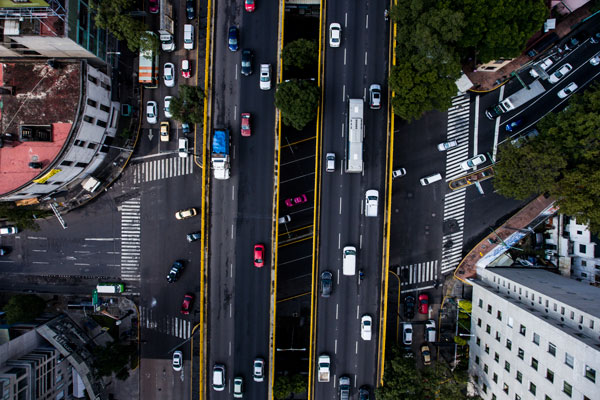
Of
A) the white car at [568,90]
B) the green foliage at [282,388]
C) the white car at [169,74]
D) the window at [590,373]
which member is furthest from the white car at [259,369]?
the white car at [568,90]

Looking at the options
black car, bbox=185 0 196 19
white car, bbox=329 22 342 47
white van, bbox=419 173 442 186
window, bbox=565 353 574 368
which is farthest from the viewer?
white van, bbox=419 173 442 186

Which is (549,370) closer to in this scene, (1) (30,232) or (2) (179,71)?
(2) (179,71)

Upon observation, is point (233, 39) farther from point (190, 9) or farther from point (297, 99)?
point (297, 99)

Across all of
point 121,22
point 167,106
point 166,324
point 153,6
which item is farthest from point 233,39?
point 166,324

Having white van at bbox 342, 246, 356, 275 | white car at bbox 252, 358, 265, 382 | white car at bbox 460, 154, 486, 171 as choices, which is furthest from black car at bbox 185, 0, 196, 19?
white car at bbox 252, 358, 265, 382

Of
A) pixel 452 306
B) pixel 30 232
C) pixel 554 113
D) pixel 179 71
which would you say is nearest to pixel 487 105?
pixel 554 113

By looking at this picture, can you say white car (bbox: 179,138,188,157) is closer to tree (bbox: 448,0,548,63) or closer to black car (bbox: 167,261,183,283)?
black car (bbox: 167,261,183,283)

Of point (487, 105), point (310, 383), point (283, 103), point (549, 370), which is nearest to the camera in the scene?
point (549, 370)
